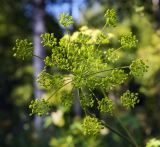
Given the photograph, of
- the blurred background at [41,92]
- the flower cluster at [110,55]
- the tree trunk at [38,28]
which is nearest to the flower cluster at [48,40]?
the flower cluster at [110,55]

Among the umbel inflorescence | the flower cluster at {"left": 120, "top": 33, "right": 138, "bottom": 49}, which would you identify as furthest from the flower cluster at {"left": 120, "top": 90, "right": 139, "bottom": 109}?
the flower cluster at {"left": 120, "top": 33, "right": 138, "bottom": 49}

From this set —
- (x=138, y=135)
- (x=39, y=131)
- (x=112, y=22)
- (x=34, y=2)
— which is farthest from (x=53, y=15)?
(x=112, y=22)

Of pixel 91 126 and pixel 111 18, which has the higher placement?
pixel 111 18

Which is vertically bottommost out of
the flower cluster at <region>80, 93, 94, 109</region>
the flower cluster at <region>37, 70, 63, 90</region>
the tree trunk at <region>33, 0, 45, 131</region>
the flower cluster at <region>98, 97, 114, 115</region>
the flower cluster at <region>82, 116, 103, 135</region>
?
the flower cluster at <region>82, 116, 103, 135</region>

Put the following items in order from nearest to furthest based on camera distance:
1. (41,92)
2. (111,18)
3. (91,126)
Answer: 1. (91,126)
2. (111,18)
3. (41,92)

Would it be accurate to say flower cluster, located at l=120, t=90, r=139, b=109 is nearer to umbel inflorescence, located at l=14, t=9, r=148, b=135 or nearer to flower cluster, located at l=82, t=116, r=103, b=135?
umbel inflorescence, located at l=14, t=9, r=148, b=135

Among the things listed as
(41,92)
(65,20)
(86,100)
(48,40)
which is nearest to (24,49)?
(48,40)

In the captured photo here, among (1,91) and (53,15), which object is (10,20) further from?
(1,91)

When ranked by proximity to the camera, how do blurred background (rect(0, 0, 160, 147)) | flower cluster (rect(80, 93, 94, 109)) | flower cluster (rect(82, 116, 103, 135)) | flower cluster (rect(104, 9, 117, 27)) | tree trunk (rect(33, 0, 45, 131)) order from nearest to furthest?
flower cluster (rect(82, 116, 103, 135))
flower cluster (rect(80, 93, 94, 109))
flower cluster (rect(104, 9, 117, 27))
blurred background (rect(0, 0, 160, 147))
tree trunk (rect(33, 0, 45, 131))

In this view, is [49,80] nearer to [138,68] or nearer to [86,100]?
[86,100]
